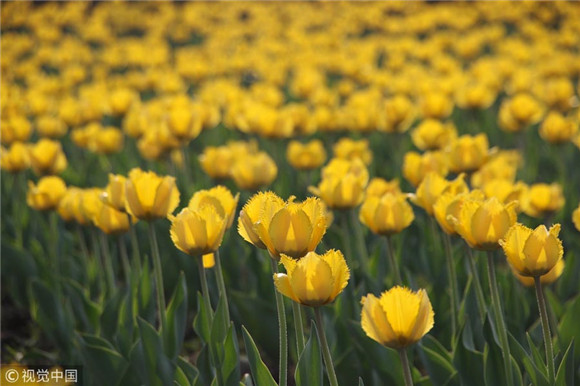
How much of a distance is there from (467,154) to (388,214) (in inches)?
25.9

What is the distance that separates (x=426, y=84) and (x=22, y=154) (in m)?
2.62

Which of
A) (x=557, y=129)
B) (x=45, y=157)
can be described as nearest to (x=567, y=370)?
(x=557, y=129)

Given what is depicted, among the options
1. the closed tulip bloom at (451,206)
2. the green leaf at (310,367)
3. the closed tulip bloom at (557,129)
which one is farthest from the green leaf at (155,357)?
the closed tulip bloom at (557,129)

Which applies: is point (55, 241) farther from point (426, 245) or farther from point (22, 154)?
point (426, 245)

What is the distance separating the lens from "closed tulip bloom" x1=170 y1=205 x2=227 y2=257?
1742mm

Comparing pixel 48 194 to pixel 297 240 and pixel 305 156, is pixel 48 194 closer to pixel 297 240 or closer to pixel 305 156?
pixel 305 156

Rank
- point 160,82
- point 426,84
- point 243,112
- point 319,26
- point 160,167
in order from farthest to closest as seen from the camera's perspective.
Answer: point 319,26 < point 160,82 < point 426,84 < point 243,112 < point 160,167

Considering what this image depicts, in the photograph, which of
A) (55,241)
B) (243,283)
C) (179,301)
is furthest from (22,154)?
(179,301)

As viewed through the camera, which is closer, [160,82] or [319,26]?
[160,82]

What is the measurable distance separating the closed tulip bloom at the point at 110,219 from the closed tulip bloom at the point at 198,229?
0.74 m

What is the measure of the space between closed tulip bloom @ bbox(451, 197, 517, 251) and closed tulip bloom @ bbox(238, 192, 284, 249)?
444 mm

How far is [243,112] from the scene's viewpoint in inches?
175

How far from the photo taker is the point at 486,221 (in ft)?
5.49

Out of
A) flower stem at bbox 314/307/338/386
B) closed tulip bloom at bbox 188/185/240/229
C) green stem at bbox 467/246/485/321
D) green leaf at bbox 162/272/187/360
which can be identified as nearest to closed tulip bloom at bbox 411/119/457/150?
green stem at bbox 467/246/485/321
